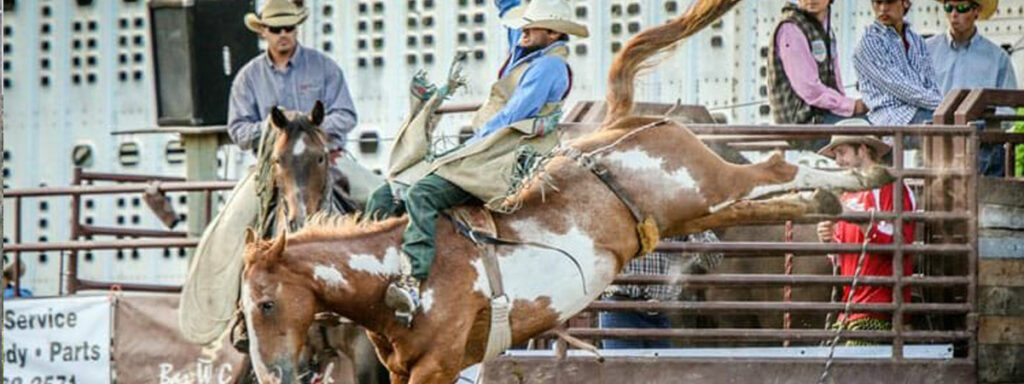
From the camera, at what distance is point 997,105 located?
38.7 feet

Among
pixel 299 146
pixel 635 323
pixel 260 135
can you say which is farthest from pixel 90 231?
pixel 635 323

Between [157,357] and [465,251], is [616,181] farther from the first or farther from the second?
[157,357]

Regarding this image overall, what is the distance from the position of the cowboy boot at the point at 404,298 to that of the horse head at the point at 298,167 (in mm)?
1588

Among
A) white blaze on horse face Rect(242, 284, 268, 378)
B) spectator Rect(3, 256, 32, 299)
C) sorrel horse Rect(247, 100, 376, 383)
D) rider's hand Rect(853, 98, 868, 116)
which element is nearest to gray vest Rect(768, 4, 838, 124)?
rider's hand Rect(853, 98, 868, 116)

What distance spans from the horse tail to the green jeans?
38.8 inches

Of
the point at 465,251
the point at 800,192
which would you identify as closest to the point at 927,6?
the point at 800,192

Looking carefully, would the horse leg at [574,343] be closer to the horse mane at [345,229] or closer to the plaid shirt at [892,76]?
the horse mane at [345,229]

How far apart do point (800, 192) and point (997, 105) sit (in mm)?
1947

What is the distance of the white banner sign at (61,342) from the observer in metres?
13.4

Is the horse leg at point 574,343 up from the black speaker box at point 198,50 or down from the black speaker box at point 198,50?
down

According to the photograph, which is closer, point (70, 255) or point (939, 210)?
point (939, 210)

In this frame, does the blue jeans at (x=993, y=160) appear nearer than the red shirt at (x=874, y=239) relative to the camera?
No

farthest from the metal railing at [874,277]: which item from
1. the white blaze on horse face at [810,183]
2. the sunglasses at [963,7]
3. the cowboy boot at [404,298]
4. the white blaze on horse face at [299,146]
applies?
the cowboy boot at [404,298]

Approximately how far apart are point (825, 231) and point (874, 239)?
0.84 feet
